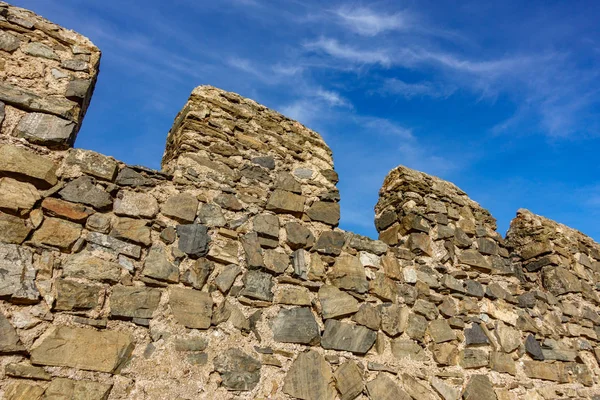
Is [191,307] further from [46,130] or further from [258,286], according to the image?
[46,130]

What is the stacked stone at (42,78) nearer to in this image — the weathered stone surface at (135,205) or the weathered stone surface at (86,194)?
the weathered stone surface at (86,194)

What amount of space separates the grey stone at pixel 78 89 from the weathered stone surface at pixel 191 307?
55.1 inches

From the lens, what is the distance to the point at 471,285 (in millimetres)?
3867

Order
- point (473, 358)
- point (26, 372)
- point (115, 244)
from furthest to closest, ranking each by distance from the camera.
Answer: point (473, 358)
point (115, 244)
point (26, 372)

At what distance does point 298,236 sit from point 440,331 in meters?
1.39

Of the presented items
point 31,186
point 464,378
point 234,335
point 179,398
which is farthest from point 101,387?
point 464,378

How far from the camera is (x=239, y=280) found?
2842mm

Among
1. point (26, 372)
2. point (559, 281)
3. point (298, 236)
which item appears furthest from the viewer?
point (559, 281)

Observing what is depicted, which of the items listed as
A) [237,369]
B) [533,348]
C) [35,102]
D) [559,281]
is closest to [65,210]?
[35,102]

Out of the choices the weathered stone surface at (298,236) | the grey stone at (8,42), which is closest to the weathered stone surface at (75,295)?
the weathered stone surface at (298,236)

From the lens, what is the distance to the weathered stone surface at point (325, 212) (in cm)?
344

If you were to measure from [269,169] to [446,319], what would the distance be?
1.92 m

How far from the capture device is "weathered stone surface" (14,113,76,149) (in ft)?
8.30

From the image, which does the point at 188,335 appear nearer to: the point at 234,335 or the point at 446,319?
the point at 234,335
